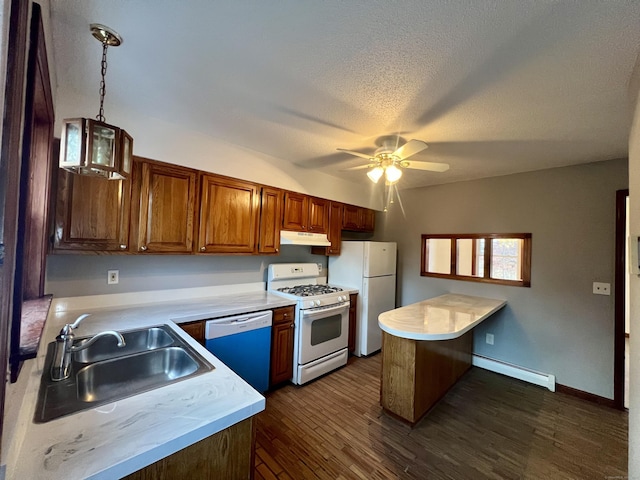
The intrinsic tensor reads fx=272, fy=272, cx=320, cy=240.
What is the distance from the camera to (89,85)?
177cm

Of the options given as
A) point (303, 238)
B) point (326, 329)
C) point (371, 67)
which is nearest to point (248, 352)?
point (326, 329)

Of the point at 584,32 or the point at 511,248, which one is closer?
the point at 584,32

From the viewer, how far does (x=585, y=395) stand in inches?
107

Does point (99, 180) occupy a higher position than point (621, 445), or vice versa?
point (99, 180)

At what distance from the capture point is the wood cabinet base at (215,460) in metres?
0.81

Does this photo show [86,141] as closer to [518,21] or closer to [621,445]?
[518,21]

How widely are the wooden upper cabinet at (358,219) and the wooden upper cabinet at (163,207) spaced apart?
212 centimetres

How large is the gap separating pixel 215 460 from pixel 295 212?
250cm

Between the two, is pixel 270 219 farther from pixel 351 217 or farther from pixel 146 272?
pixel 351 217

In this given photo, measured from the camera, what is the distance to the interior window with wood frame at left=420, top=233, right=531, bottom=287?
3.19m

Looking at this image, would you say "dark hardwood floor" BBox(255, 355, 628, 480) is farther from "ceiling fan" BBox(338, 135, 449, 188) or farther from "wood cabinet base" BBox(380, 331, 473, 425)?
"ceiling fan" BBox(338, 135, 449, 188)

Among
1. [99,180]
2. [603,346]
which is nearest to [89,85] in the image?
[99,180]

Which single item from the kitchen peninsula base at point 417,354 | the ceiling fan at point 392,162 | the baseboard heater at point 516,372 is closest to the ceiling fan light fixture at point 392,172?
the ceiling fan at point 392,162

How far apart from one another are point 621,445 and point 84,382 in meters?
3.63
